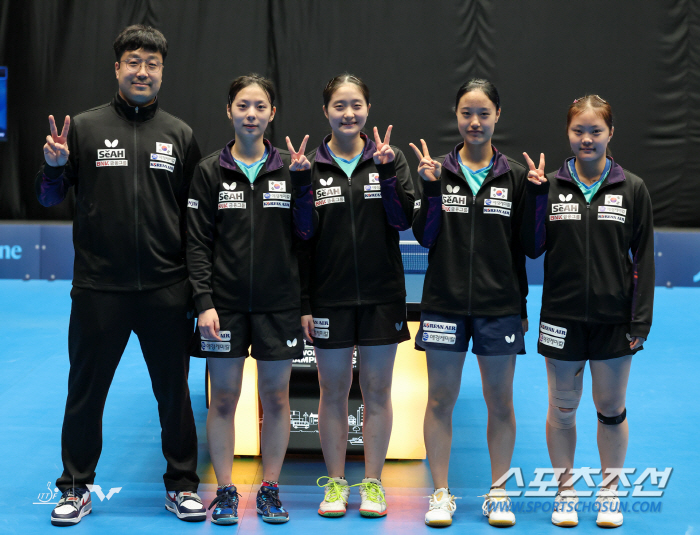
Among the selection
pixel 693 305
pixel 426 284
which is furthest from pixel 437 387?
pixel 693 305

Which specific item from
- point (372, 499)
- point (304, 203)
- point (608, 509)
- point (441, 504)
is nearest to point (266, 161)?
point (304, 203)

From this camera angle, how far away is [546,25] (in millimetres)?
10133

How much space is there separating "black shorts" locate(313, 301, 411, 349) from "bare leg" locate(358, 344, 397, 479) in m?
0.07

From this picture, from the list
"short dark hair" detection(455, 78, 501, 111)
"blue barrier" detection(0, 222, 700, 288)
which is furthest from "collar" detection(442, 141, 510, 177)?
"blue barrier" detection(0, 222, 700, 288)

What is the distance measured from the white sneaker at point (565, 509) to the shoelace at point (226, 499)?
151 centimetres

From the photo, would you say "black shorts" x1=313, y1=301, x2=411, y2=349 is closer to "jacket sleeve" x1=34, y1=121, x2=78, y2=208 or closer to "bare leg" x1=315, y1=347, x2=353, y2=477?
"bare leg" x1=315, y1=347, x2=353, y2=477

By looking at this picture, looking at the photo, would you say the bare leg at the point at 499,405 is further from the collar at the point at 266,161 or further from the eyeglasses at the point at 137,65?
the eyeglasses at the point at 137,65

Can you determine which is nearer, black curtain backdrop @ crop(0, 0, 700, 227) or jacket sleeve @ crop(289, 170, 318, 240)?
jacket sleeve @ crop(289, 170, 318, 240)

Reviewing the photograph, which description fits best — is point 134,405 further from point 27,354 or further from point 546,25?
point 546,25

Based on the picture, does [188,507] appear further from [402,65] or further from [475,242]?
[402,65]

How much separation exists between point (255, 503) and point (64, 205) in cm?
784

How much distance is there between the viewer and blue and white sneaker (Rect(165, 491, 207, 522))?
139 inches

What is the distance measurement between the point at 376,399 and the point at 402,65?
24.4ft

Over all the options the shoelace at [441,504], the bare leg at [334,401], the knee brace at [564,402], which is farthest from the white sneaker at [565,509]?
the bare leg at [334,401]
